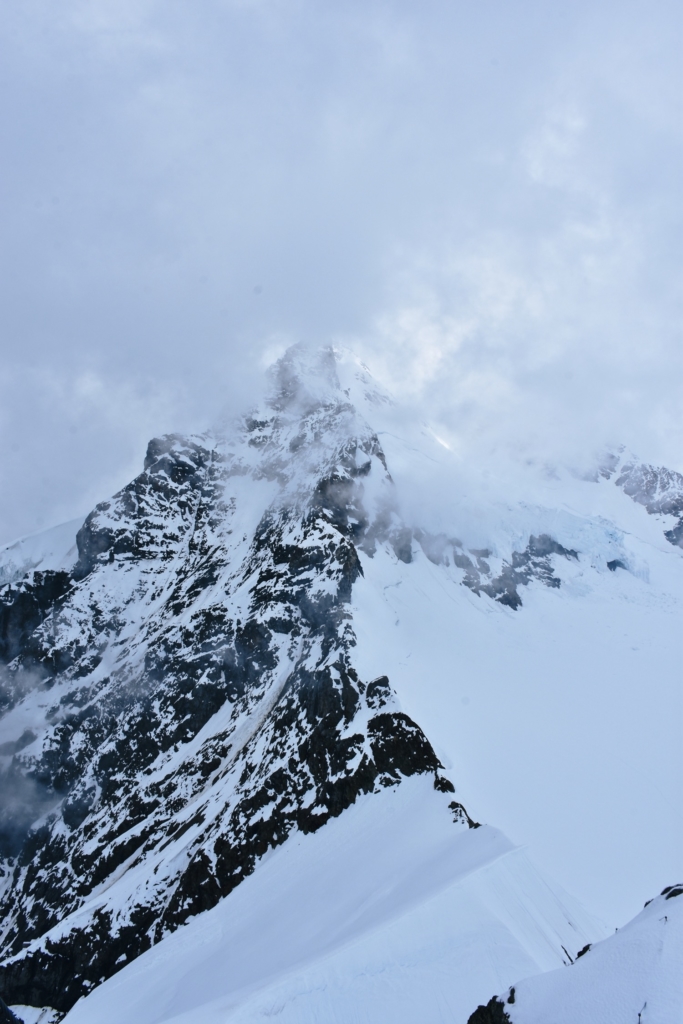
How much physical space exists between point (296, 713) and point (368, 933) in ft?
125

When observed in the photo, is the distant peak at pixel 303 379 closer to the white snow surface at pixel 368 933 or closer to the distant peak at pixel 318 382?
the distant peak at pixel 318 382

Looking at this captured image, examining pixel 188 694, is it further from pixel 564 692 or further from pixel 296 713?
pixel 564 692

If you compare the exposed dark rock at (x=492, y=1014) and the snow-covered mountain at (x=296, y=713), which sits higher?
the snow-covered mountain at (x=296, y=713)

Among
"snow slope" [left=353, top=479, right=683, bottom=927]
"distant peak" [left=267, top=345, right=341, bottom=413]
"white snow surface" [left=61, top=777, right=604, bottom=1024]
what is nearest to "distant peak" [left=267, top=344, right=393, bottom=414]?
"distant peak" [left=267, top=345, right=341, bottom=413]

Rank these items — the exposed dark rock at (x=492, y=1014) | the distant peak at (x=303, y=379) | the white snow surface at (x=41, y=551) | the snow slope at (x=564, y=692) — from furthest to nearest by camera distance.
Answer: the distant peak at (x=303, y=379) → the white snow surface at (x=41, y=551) → the snow slope at (x=564, y=692) → the exposed dark rock at (x=492, y=1014)

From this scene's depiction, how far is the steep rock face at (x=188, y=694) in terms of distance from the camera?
2203 inches

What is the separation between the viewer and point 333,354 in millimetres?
182500

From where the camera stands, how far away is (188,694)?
299 ft

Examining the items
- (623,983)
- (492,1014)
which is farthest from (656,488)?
(623,983)

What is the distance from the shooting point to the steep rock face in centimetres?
5597

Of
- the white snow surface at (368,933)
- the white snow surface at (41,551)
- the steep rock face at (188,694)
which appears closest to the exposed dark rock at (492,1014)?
the white snow surface at (368,933)

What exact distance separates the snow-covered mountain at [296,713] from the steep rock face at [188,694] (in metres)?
0.41

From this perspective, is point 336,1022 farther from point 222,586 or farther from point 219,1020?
point 222,586

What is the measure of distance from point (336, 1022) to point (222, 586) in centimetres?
8677
